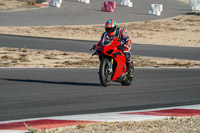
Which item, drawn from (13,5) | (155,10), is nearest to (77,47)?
(155,10)

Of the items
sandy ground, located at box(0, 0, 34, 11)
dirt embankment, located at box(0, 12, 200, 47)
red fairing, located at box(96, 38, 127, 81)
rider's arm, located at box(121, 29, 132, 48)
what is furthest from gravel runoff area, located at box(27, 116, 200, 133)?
sandy ground, located at box(0, 0, 34, 11)

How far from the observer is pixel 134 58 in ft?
68.5

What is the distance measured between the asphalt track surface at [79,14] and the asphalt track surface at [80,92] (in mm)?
20901

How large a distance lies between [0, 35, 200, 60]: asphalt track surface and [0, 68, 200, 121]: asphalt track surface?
7.94 meters

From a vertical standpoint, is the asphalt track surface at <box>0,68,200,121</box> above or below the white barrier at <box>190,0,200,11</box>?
below

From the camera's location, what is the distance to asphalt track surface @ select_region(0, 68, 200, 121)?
865 cm

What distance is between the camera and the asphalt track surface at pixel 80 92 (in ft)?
28.4

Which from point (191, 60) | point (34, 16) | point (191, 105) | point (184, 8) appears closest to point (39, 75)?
point (191, 105)

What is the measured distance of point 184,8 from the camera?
49.8 metres

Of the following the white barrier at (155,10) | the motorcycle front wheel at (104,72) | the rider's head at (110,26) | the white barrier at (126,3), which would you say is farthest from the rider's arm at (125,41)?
the white barrier at (126,3)

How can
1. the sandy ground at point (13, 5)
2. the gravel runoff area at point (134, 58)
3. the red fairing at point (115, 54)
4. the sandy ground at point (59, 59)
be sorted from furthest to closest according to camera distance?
the sandy ground at point (13, 5) → the sandy ground at point (59, 59) → the red fairing at point (115, 54) → the gravel runoff area at point (134, 58)

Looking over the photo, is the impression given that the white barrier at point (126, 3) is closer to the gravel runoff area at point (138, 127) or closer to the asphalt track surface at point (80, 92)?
the asphalt track surface at point (80, 92)

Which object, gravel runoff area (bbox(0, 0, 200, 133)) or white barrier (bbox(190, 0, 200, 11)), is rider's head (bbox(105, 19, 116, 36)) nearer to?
gravel runoff area (bbox(0, 0, 200, 133))

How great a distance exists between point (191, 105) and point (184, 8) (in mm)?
41439
